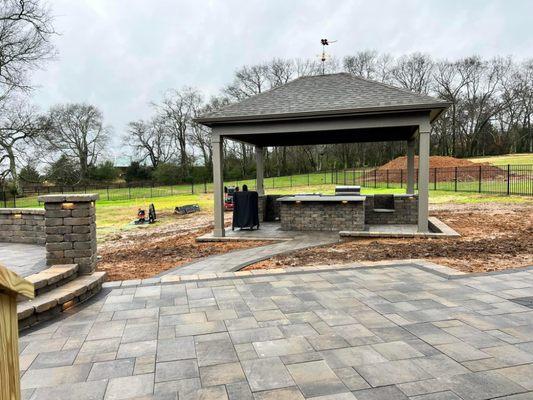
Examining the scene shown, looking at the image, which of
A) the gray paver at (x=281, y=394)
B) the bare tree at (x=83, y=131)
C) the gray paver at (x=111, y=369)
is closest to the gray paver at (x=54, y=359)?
the gray paver at (x=111, y=369)

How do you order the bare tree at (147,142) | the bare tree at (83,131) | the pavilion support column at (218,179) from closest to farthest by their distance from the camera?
the pavilion support column at (218,179)
the bare tree at (83,131)
the bare tree at (147,142)

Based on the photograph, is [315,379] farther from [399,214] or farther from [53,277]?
[399,214]

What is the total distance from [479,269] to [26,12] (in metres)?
21.1

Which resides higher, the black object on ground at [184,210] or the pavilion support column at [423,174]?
the pavilion support column at [423,174]

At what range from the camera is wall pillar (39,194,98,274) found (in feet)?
16.0

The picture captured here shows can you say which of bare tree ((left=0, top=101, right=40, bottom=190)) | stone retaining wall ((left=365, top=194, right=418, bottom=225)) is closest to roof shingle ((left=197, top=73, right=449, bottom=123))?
stone retaining wall ((left=365, top=194, right=418, bottom=225))

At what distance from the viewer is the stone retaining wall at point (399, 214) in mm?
11211

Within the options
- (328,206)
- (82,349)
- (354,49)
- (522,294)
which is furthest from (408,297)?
(354,49)

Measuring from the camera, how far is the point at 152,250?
335 inches

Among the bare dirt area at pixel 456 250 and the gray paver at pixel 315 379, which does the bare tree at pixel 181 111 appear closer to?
the bare dirt area at pixel 456 250

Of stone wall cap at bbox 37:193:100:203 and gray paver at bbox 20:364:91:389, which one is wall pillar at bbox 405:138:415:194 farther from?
gray paver at bbox 20:364:91:389

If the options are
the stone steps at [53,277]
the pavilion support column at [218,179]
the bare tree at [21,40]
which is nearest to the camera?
the stone steps at [53,277]

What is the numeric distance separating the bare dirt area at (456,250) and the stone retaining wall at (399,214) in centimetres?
120

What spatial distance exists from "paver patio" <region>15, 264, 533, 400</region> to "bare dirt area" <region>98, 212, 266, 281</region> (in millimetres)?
1901
